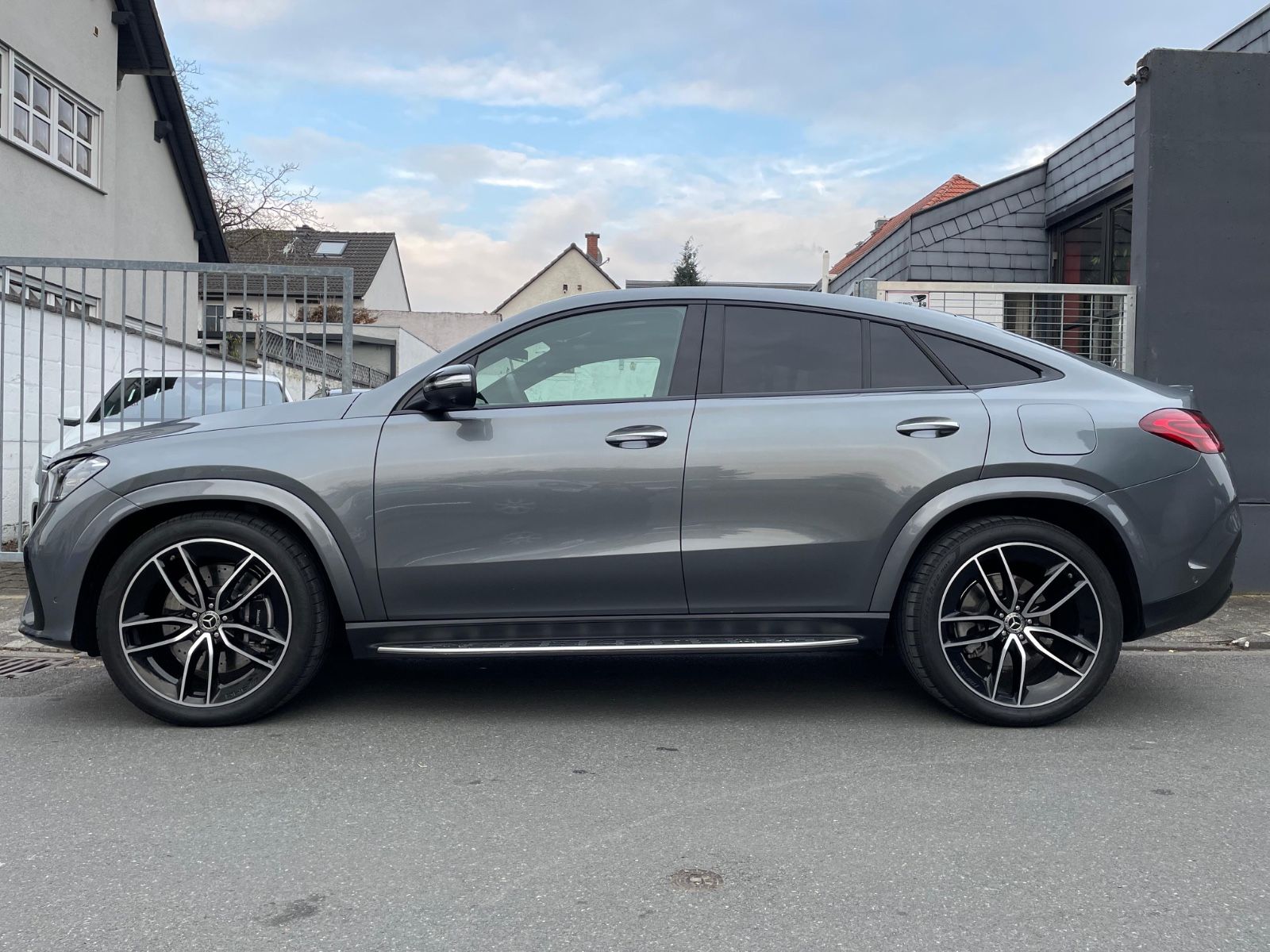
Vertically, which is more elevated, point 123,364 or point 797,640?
point 123,364

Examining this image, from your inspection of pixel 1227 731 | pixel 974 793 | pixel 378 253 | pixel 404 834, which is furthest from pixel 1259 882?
pixel 378 253

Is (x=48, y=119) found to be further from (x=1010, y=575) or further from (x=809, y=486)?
(x=1010, y=575)

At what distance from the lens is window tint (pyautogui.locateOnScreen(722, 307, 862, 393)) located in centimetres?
430

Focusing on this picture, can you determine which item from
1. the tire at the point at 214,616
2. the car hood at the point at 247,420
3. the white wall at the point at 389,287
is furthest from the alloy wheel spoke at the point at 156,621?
the white wall at the point at 389,287

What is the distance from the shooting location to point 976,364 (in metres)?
4.32

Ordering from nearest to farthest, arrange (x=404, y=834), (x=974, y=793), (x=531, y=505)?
(x=404, y=834) → (x=974, y=793) → (x=531, y=505)

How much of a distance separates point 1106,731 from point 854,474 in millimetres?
1357

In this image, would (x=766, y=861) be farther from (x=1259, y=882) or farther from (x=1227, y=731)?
(x=1227, y=731)

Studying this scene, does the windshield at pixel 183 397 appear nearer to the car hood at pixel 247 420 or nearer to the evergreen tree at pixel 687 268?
the car hood at pixel 247 420

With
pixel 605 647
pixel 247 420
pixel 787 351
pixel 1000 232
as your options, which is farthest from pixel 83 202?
pixel 605 647

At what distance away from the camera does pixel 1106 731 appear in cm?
418

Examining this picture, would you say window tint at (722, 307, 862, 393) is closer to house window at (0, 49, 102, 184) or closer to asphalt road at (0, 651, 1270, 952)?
asphalt road at (0, 651, 1270, 952)

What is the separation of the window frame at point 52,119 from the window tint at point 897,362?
1482 cm

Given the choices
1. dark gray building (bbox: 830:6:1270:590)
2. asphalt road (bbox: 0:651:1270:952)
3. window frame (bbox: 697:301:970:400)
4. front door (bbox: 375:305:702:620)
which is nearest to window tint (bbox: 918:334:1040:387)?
window frame (bbox: 697:301:970:400)
